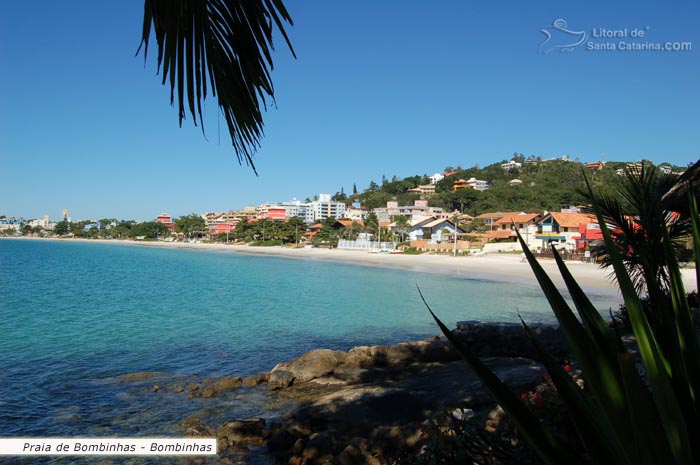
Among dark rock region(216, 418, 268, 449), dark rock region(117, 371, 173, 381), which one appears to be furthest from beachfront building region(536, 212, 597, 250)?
dark rock region(216, 418, 268, 449)

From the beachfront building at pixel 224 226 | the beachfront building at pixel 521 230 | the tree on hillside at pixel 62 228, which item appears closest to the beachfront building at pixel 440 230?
the beachfront building at pixel 521 230

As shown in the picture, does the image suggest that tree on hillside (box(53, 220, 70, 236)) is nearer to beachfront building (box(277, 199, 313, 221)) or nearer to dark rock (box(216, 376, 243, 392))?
beachfront building (box(277, 199, 313, 221))

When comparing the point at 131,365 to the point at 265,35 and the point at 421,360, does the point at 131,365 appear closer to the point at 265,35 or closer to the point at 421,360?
the point at 421,360

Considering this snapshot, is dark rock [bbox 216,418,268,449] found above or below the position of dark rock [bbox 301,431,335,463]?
below

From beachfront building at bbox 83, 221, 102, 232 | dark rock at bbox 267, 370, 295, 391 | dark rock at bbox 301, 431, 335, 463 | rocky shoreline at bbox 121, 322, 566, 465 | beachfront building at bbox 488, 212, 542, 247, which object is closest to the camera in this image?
dark rock at bbox 301, 431, 335, 463

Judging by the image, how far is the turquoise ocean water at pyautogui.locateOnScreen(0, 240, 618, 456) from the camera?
8.30 meters

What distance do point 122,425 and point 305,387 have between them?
3.14 meters

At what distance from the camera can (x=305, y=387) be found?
9.20 metres

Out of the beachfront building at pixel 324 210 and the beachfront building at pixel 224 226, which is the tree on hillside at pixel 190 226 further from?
the beachfront building at pixel 324 210

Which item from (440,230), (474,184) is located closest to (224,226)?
(474,184)
